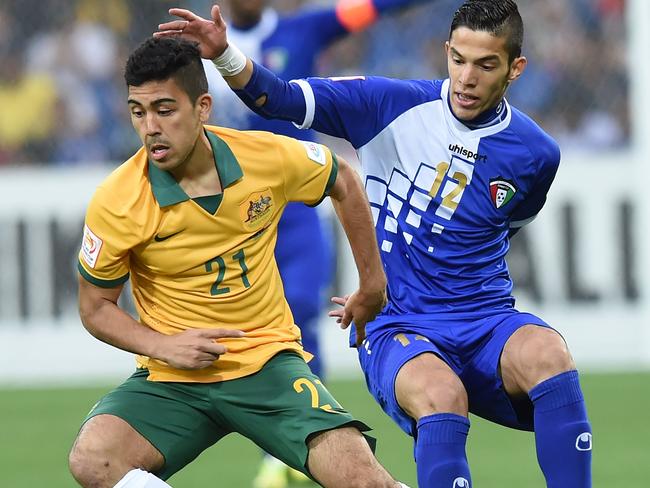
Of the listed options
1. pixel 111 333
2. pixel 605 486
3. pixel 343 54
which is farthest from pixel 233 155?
pixel 343 54

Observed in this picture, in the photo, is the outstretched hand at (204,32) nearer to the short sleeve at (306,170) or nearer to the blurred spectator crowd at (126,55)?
the short sleeve at (306,170)

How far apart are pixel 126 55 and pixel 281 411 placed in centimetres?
695

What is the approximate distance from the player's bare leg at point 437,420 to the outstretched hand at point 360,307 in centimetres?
25

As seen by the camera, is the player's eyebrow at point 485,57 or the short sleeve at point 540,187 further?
the short sleeve at point 540,187

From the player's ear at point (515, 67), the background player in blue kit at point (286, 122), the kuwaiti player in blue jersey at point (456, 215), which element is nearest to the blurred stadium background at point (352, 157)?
the background player in blue kit at point (286, 122)

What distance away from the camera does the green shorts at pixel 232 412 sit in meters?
4.54

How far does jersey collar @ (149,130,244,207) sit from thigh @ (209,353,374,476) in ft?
1.97

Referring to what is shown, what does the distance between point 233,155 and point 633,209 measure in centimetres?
623

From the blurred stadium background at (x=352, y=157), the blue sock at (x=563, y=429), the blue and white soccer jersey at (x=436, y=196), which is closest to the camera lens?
the blue sock at (x=563, y=429)

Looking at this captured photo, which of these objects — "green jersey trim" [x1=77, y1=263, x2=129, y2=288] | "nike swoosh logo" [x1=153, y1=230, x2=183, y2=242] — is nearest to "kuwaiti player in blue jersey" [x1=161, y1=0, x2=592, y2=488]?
"nike swoosh logo" [x1=153, y1=230, x2=183, y2=242]

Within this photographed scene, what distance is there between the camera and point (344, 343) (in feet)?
34.7

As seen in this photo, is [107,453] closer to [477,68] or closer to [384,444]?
[477,68]

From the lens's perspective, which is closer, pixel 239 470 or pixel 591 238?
pixel 239 470

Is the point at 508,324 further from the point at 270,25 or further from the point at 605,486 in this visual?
the point at 270,25
